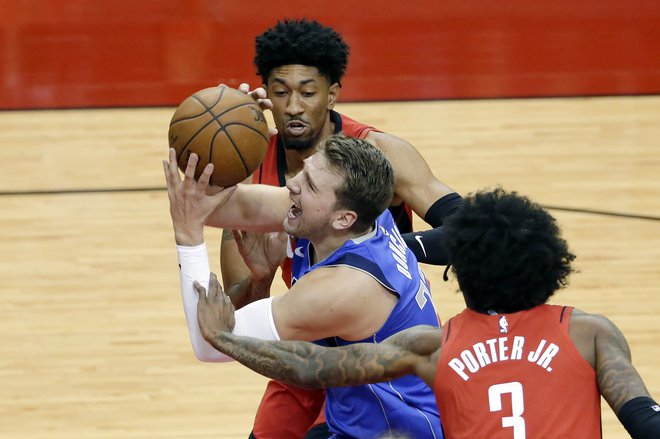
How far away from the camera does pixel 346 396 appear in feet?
12.1

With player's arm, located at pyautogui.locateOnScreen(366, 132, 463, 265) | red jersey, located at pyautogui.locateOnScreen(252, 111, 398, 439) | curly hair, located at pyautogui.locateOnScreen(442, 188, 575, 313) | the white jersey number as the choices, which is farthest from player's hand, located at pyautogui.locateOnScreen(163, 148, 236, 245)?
the white jersey number

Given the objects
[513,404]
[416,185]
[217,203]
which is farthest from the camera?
[416,185]

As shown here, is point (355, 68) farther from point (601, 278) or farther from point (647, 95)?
point (601, 278)

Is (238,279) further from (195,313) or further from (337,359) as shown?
(337,359)

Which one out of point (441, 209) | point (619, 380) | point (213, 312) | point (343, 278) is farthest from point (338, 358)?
point (441, 209)

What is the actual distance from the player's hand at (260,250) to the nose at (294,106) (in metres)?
0.51

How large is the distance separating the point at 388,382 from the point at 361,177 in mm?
616

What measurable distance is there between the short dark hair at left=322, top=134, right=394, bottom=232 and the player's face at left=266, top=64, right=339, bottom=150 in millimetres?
985

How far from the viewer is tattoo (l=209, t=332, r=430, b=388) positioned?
304 cm

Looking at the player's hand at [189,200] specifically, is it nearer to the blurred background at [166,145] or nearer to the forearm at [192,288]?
the forearm at [192,288]

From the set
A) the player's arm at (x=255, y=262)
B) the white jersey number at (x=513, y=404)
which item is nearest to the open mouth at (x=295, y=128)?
the player's arm at (x=255, y=262)

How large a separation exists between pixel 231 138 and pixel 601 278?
13.1ft

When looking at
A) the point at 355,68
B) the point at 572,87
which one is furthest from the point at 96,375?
the point at 572,87

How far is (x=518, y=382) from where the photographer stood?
9.39ft
